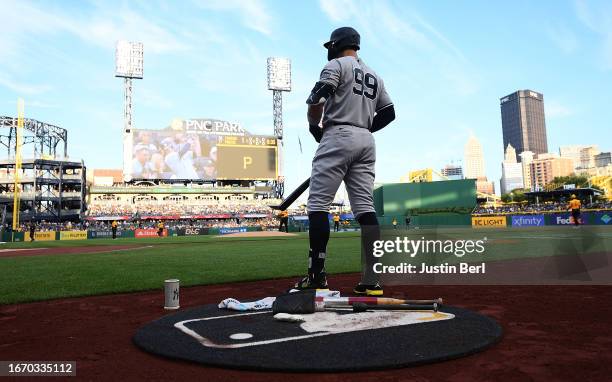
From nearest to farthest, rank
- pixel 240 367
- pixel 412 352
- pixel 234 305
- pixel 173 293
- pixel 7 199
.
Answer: pixel 240 367 < pixel 412 352 < pixel 234 305 < pixel 173 293 < pixel 7 199

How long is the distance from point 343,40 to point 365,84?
18.7 inches

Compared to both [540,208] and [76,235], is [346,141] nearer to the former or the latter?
[76,235]

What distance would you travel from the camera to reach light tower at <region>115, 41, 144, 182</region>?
57.8 m

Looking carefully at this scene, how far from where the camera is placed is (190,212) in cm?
6062

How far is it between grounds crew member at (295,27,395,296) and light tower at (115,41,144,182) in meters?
59.3

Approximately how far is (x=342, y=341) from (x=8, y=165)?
7235cm

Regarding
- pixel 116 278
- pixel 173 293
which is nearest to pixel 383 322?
pixel 173 293

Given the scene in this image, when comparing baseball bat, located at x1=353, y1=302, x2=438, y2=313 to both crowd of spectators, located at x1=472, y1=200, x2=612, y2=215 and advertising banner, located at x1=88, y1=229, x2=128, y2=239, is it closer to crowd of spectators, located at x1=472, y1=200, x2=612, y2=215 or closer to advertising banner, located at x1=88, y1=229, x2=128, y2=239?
advertising banner, located at x1=88, y1=229, x2=128, y2=239

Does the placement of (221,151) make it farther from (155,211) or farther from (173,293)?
(173,293)

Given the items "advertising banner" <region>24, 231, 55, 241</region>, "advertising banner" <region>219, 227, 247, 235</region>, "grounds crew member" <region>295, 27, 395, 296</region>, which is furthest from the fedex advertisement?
"advertising banner" <region>24, 231, 55, 241</region>

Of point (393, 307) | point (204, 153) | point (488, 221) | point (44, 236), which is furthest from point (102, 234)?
point (393, 307)

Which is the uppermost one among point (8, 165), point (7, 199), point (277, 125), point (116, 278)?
point (277, 125)

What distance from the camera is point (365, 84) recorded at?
153 inches

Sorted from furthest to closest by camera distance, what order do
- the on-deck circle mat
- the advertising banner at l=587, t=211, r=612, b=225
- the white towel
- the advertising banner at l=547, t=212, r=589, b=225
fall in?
the advertising banner at l=547, t=212, r=589, b=225, the advertising banner at l=587, t=211, r=612, b=225, the white towel, the on-deck circle mat
